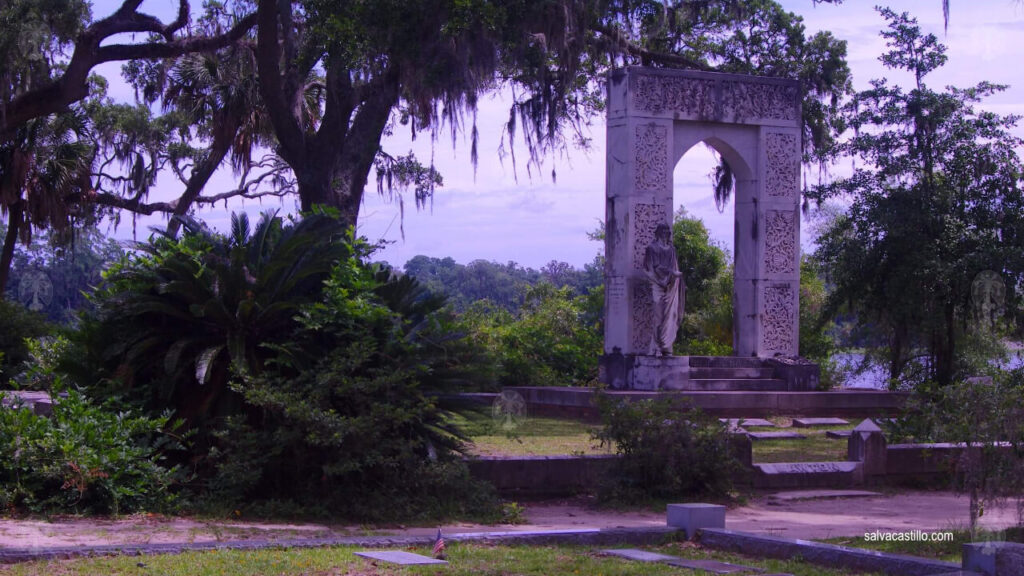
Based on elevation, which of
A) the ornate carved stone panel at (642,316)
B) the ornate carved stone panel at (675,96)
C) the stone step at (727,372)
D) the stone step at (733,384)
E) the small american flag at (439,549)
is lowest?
the small american flag at (439,549)

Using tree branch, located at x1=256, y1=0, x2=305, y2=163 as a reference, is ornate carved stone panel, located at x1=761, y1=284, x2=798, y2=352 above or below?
below

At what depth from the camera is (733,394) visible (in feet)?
65.8

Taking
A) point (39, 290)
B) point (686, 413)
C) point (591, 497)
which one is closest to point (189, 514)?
point (591, 497)

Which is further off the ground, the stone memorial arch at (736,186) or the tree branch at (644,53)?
the tree branch at (644,53)

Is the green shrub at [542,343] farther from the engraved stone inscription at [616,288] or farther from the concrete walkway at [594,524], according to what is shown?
the concrete walkway at [594,524]

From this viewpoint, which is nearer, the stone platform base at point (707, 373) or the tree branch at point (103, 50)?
the tree branch at point (103, 50)

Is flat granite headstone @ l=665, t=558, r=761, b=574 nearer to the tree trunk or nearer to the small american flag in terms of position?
the small american flag

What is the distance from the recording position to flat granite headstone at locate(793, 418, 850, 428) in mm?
19094

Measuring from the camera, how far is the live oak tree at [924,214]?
23000 mm

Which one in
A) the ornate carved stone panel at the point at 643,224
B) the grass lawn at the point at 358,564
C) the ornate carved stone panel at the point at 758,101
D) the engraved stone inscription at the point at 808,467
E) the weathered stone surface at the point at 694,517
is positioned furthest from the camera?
the ornate carved stone panel at the point at 758,101

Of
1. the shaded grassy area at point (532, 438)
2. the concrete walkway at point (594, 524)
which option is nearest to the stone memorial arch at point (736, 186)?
the shaded grassy area at point (532, 438)

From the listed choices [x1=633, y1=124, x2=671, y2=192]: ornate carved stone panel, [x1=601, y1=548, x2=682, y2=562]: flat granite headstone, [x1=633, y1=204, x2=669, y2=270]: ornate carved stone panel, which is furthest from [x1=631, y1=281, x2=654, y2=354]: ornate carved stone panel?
[x1=601, y1=548, x2=682, y2=562]: flat granite headstone

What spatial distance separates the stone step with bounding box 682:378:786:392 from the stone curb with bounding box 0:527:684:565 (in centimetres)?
1178

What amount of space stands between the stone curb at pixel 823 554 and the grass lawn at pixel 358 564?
0.41 ft
